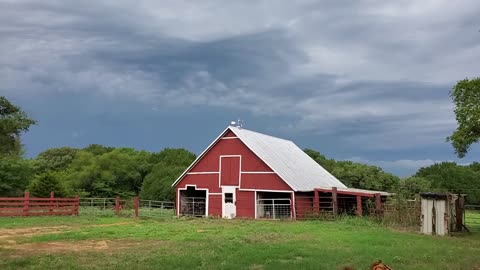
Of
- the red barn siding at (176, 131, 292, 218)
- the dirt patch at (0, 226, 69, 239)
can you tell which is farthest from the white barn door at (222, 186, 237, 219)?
the dirt patch at (0, 226, 69, 239)

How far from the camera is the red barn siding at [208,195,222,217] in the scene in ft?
124

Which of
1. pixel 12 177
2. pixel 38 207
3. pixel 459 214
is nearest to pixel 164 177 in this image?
pixel 12 177

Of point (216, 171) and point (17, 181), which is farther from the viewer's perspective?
point (17, 181)

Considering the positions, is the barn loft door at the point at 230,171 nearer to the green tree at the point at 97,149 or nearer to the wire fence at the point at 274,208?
the wire fence at the point at 274,208

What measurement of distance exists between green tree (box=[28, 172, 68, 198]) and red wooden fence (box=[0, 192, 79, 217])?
615 centimetres

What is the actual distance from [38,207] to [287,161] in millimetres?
19167

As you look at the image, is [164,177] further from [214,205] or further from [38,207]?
[38,207]

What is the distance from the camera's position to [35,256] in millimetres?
13102

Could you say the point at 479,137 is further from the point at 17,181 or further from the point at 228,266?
the point at 17,181

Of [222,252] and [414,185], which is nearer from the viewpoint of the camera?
[222,252]

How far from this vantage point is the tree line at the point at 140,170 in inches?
1036

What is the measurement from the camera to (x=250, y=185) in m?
36.6

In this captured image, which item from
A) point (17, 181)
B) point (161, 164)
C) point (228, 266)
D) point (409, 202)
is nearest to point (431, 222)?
point (409, 202)

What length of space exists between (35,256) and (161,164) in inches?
2474
